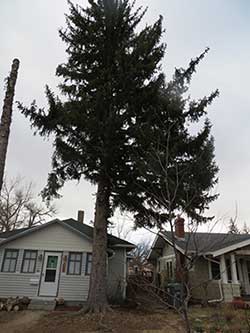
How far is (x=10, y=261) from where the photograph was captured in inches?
541

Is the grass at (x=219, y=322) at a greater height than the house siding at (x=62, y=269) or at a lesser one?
lesser

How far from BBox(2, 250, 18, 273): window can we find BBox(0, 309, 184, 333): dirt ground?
337cm

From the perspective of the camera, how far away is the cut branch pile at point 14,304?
36.4 feet

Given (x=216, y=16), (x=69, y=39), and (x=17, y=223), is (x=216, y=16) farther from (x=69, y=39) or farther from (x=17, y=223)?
(x=17, y=223)

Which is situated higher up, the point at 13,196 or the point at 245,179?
the point at 13,196

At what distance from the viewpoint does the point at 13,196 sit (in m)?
29.5

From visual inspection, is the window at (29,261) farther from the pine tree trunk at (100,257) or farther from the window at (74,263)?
the pine tree trunk at (100,257)

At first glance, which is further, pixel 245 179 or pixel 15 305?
pixel 15 305

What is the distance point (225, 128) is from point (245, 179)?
240 centimetres

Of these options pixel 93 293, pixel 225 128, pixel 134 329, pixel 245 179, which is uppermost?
pixel 225 128

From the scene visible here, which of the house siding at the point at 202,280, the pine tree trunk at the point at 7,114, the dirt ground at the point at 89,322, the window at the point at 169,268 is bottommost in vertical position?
the dirt ground at the point at 89,322

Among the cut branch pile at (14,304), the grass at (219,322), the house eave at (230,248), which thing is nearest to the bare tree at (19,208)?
the cut branch pile at (14,304)

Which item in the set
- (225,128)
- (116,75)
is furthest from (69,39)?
(225,128)

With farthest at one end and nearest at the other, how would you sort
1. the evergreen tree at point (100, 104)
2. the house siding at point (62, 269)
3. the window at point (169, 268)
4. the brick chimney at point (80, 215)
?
the brick chimney at point (80, 215)
the window at point (169, 268)
the house siding at point (62, 269)
the evergreen tree at point (100, 104)
